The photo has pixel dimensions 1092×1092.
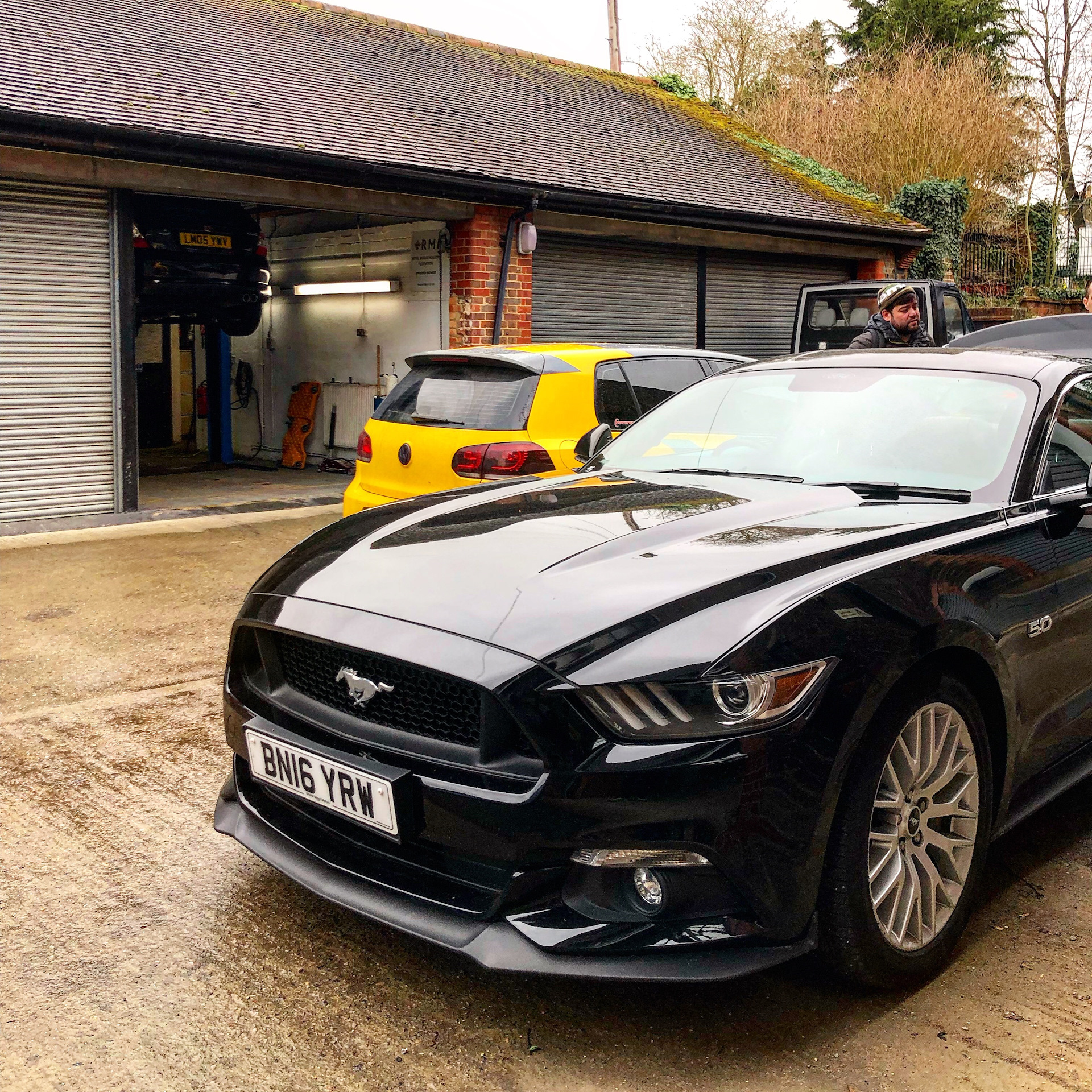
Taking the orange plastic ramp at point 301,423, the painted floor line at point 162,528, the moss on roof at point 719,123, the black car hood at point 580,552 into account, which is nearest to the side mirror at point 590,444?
the black car hood at point 580,552

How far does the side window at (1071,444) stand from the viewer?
3525 millimetres

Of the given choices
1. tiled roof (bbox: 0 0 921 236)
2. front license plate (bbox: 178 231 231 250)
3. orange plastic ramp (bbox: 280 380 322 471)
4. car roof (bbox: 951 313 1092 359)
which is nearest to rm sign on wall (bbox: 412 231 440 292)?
tiled roof (bbox: 0 0 921 236)

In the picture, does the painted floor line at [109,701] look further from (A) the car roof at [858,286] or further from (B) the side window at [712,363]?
(A) the car roof at [858,286]

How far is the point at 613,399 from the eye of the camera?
23.2ft

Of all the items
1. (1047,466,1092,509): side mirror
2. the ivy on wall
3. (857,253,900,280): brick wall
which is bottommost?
(1047,466,1092,509): side mirror

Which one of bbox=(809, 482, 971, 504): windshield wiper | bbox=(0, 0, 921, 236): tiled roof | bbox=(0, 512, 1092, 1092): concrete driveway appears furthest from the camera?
bbox=(0, 0, 921, 236): tiled roof

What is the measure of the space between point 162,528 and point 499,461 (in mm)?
4112

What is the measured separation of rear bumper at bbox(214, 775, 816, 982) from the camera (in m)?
2.29

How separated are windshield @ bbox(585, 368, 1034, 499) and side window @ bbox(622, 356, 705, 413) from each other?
289cm

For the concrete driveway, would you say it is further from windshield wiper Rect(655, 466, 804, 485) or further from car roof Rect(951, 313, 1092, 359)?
car roof Rect(951, 313, 1092, 359)

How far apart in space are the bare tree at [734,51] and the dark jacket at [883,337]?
85.8ft

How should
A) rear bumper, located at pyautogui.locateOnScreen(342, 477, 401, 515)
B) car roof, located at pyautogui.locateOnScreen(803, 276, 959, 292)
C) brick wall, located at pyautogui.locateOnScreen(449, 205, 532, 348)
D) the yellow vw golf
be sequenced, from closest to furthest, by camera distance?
the yellow vw golf → rear bumper, located at pyautogui.locateOnScreen(342, 477, 401, 515) → brick wall, located at pyautogui.locateOnScreen(449, 205, 532, 348) → car roof, located at pyautogui.locateOnScreen(803, 276, 959, 292)

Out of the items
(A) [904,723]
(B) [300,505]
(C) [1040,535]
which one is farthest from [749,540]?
(B) [300,505]

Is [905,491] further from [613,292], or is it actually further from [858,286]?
[858,286]
